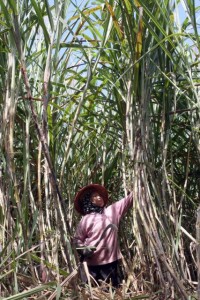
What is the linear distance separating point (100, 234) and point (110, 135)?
41 cm

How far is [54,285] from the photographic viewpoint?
1.78 metres

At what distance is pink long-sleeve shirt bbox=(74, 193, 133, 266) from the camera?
8.82 ft

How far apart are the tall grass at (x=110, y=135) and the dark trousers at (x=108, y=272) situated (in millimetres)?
86

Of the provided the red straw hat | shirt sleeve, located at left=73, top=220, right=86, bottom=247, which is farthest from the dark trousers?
the red straw hat

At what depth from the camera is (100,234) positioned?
9.00ft

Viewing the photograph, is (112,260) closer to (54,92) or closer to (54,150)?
(54,150)

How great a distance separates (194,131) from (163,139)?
0.45ft

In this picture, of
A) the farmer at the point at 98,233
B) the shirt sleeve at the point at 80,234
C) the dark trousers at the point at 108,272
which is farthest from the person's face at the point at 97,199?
the dark trousers at the point at 108,272

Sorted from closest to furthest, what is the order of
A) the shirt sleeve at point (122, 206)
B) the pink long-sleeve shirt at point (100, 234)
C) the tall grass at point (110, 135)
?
the tall grass at point (110, 135) < the shirt sleeve at point (122, 206) < the pink long-sleeve shirt at point (100, 234)

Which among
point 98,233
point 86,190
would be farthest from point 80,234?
point 86,190

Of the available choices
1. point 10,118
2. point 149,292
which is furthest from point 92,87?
point 149,292

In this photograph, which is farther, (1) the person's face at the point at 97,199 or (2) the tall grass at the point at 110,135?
(1) the person's face at the point at 97,199

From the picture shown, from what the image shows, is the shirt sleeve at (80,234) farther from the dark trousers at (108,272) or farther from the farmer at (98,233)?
the dark trousers at (108,272)

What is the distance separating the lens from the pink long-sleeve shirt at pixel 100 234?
2689mm
